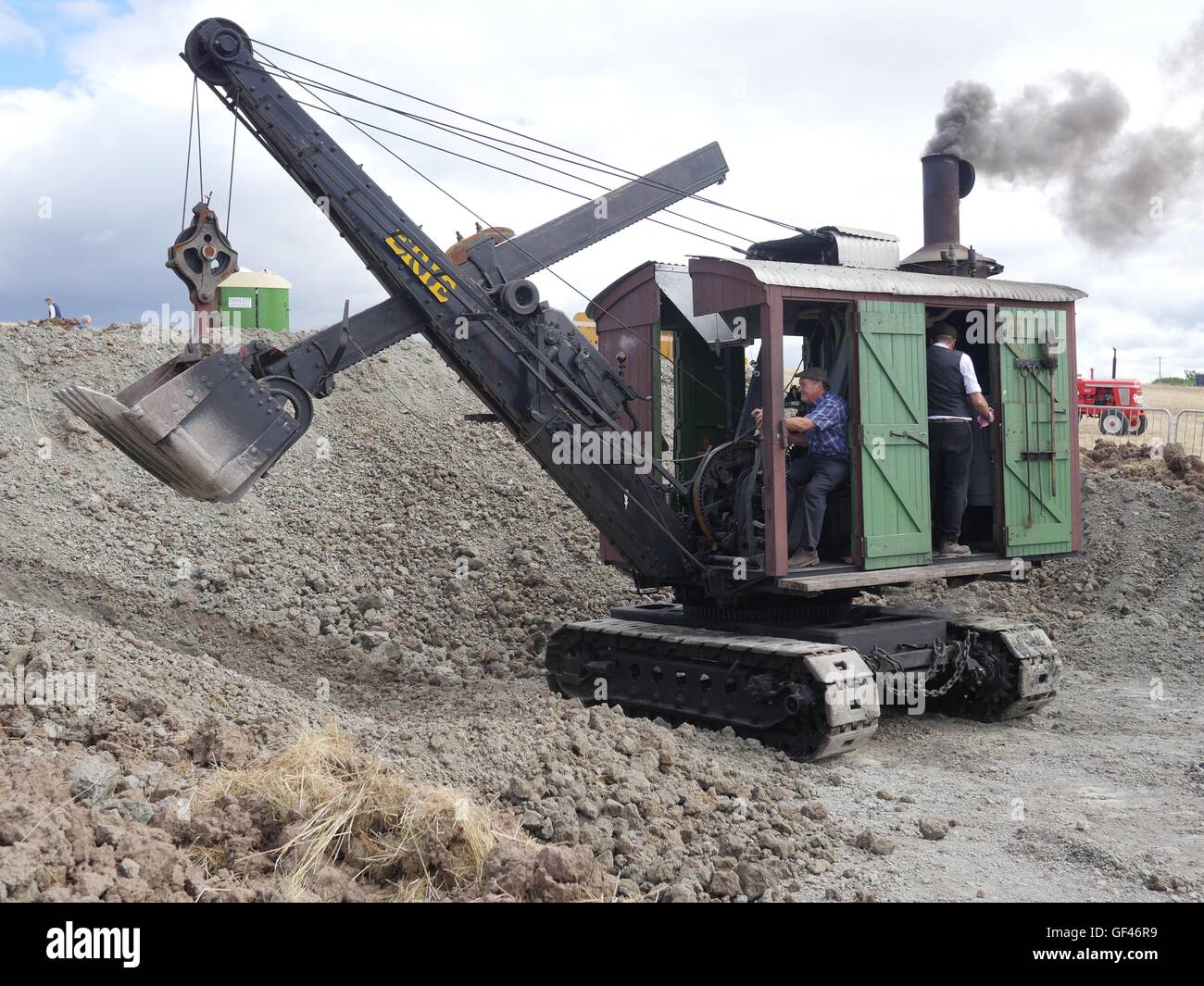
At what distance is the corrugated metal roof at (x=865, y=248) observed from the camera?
27.1 feet

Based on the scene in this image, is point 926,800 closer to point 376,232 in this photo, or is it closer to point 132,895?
point 132,895

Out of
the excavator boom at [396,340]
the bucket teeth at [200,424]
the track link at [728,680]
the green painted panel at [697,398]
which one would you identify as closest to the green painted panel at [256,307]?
the green painted panel at [697,398]

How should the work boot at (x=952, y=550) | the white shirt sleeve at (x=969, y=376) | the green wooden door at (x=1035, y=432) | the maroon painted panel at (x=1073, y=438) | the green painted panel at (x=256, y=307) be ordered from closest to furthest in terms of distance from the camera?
the white shirt sleeve at (x=969, y=376) → the work boot at (x=952, y=550) → the green wooden door at (x=1035, y=432) → the maroon painted panel at (x=1073, y=438) → the green painted panel at (x=256, y=307)

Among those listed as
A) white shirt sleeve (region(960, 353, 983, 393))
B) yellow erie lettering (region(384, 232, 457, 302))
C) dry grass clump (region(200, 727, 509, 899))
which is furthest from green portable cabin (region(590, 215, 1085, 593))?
dry grass clump (region(200, 727, 509, 899))

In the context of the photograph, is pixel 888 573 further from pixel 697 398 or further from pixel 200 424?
pixel 200 424

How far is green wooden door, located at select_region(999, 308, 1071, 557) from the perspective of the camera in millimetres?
8234

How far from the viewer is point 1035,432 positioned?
27.3 ft

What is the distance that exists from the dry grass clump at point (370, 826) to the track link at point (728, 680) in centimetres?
268

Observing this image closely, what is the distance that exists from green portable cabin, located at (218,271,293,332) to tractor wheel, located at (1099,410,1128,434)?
45.6 ft

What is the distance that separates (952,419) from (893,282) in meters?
1.05

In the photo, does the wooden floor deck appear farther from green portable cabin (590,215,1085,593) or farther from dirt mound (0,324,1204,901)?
dirt mound (0,324,1204,901)

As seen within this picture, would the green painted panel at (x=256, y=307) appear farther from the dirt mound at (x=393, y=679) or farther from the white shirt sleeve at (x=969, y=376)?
the white shirt sleeve at (x=969, y=376)

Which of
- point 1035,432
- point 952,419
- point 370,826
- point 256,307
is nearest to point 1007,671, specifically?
point 1035,432

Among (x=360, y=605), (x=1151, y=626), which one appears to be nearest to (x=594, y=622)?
(x=360, y=605)
